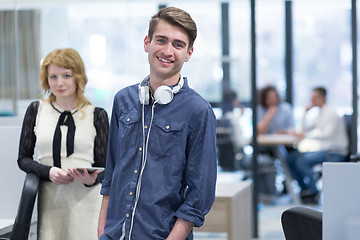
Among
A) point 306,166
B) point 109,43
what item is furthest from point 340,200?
point 306,166

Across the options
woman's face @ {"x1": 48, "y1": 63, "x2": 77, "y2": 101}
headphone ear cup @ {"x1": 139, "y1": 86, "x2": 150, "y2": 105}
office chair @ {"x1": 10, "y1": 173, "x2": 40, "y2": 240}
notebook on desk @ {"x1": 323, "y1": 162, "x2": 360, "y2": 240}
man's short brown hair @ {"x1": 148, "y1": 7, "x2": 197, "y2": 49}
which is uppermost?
man's short brown hair @ {"x1": 148, "y1": 7, "x2": 197, "y2": 49}

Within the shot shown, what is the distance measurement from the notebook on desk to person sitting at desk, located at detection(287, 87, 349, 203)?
5.39 metres

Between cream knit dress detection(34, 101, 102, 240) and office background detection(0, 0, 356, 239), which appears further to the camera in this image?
office background detection(0, 0, 356, 239)

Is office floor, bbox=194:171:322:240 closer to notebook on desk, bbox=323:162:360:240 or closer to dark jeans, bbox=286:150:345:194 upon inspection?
dark jeans, bbox=286:150:345:194

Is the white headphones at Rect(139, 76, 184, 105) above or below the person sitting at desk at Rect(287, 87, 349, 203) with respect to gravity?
above

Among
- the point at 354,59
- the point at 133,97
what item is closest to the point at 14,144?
the point at 133,97

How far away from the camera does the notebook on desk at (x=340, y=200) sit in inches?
61.8

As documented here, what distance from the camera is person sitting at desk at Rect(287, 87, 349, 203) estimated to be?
22.7 ft

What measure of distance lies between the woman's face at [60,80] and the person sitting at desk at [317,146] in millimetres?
4754

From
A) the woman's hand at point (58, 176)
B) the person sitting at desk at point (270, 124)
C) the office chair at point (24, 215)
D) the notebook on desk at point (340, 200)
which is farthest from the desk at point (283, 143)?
the notebook on desk at point (340, 200)

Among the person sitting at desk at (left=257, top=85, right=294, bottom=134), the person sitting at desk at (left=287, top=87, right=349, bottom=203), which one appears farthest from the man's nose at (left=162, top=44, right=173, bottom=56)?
the person sitting at desk at (left=257, top=85, right=294, bottom=134)

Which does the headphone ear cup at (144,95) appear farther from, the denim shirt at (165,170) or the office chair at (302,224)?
the office chair at (302,224)

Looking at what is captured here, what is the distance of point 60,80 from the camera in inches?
105

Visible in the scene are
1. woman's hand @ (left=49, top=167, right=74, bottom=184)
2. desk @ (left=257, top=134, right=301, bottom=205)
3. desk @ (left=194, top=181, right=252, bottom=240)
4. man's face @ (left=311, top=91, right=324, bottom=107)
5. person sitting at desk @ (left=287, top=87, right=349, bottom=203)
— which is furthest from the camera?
man's face @ (left=311, top=91, right=324, bottom=107)
